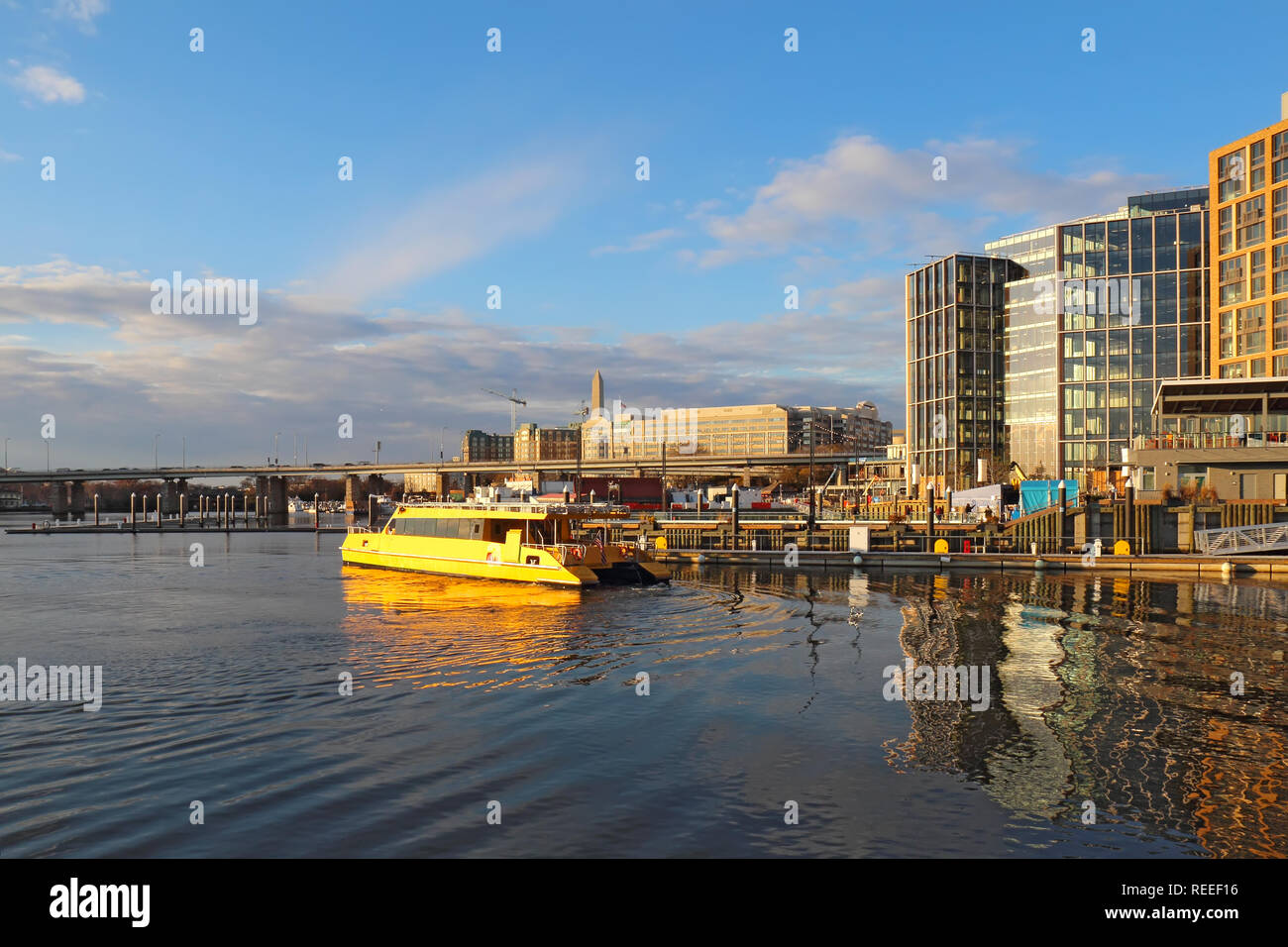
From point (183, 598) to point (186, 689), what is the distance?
19428 mm

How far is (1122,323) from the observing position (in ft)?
307

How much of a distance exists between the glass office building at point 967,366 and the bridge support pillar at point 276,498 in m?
112

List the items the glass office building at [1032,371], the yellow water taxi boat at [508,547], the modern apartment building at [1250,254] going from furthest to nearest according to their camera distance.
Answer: the glass office building at [1032,371]
the modern apartment building at [1250,254]
the yellow water taxi boat at [508,547]

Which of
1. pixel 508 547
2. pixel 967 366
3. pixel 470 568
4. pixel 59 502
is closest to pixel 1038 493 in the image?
pixel 967 366

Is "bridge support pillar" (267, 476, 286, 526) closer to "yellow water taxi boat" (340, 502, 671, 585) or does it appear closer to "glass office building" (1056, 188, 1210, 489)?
"yellow water taxi boat" (340, 502, 671, 585)

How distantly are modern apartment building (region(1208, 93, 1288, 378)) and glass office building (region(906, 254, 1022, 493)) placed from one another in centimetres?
2544

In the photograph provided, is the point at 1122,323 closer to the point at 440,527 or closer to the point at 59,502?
the point at 440,527

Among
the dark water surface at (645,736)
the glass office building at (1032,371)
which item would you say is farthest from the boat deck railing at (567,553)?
the glass office building at (1032,371)

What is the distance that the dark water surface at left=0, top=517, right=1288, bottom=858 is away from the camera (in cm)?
1053

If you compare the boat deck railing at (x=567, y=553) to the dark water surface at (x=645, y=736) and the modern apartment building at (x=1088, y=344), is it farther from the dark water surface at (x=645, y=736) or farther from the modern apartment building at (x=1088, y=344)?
the modern apartment building at (x=1088, y=344)

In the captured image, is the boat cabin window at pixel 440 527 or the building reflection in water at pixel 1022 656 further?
the boat cabin window at pixel 440 527

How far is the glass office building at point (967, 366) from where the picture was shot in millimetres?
106625

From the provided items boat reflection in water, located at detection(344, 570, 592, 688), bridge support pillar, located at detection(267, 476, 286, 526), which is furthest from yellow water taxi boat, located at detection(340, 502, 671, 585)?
bridge support pillar, located at detection(267, 476, 286, 526)
